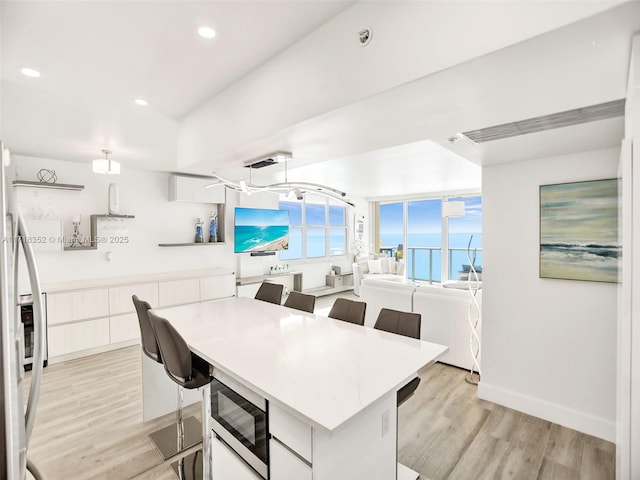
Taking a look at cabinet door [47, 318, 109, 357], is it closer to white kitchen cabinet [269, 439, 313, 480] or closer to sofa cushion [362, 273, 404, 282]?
white kitchen cabinet [269, 439, 313, 480]

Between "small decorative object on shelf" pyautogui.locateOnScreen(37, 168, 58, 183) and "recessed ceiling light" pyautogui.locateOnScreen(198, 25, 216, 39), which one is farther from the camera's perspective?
"small decorative object on shelf" pyautogui.locateOnScreen(37, 168, 58, 183)

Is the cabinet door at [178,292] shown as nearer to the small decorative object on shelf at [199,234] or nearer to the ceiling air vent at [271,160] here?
the small decorative object on shelf at [199,234]

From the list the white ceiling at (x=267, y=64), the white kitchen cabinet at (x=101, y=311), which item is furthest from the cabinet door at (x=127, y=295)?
the white ceiling at (x=267, y=64)

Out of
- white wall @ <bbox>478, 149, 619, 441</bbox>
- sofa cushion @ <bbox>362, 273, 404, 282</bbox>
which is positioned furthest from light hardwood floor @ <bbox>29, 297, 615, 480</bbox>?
sofa cushion @ <bbox>362, 273, 404, 282</bbox>

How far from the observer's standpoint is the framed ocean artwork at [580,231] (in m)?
2.51

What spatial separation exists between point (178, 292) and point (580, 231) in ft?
16.4

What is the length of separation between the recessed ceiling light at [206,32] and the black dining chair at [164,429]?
1.74 metres

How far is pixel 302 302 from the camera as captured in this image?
3152 millimetres

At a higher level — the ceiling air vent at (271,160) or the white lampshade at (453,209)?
the ceiling air vent at (271,160)

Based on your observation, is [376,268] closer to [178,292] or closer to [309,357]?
[178,292]

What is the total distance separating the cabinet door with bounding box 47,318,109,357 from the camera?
3.90 m

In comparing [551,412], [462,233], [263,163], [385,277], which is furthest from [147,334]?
[462,233]

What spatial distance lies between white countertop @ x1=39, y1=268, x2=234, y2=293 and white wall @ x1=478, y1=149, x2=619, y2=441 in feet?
13.7

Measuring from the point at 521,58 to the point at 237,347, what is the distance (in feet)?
6.57
